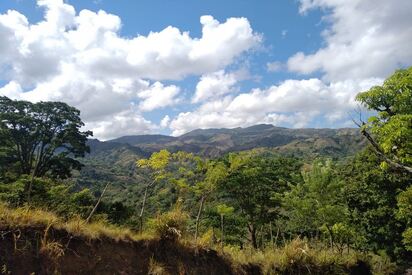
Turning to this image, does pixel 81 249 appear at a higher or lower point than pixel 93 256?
higher

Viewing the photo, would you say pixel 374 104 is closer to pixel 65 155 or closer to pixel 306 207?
pixel 306 207

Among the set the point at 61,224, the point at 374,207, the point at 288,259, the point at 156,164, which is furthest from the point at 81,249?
the point at 374,207

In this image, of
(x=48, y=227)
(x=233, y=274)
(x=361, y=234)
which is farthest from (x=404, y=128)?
(x=361, y=234)

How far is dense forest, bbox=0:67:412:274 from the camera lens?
405 inches

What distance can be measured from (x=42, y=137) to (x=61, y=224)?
35991 mm

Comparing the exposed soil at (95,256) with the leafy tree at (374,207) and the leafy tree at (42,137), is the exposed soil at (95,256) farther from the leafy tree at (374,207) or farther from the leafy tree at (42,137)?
the leafy tree at (42,137)

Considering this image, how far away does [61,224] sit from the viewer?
7.82 metres

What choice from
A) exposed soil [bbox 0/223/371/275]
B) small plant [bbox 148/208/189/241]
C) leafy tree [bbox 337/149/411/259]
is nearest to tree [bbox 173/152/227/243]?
small plant [bbox 148/208/189/241]

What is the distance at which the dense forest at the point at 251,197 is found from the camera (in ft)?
33.7

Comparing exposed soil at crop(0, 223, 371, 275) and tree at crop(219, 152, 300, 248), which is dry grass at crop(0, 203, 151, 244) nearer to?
exposed soil at crop(0, 223, 371, 275)

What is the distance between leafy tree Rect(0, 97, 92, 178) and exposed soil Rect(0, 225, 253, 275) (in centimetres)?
3205

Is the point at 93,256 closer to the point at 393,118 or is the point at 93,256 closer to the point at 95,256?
the point at 95,256

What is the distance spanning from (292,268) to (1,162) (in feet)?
108

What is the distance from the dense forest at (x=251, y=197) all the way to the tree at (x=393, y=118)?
0.12 ft
